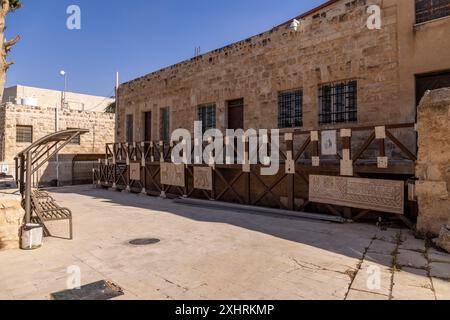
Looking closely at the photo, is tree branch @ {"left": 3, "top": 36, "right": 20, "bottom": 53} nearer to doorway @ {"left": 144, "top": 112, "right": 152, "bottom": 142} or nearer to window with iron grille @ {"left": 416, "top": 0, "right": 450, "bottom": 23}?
doorway @ {"left": 144, "top": 112, "right": 152, "bottom": 142}

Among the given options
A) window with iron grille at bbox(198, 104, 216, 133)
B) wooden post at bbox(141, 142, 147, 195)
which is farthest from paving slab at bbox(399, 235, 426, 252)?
wooden post at bbox(141, 142, 147, 195)

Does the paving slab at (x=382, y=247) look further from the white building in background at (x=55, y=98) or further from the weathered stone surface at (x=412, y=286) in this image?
the white building in background at (x=55, y=98)

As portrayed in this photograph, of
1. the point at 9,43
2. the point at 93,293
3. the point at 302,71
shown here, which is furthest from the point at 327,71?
the point at 9,43

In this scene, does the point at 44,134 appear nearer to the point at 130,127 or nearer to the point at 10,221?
the point at 130,127

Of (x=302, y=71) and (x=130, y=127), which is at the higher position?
(x=302, y=71)

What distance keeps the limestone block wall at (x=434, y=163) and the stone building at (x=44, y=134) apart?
53.3 feet

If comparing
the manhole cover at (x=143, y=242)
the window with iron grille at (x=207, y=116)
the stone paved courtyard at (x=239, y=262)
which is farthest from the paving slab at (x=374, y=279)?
the window with iron grille at (x=207, y=116)

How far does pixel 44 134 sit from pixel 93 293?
19559 mm

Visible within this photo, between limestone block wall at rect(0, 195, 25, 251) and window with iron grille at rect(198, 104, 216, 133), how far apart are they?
25.6 ft

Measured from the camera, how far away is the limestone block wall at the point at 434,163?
5.22 metres

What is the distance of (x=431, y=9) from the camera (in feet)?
23.8
